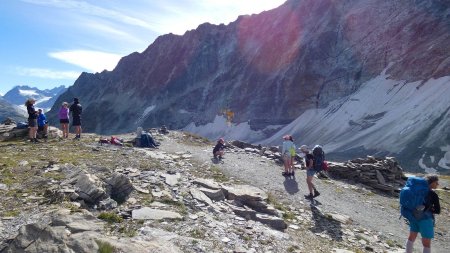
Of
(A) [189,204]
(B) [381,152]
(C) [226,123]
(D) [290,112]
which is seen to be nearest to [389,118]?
(B) [381,152]

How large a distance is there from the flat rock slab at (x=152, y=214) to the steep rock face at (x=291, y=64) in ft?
209

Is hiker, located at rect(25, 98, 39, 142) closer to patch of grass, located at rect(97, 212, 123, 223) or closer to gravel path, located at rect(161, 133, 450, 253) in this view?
gravel path, located at rect(161, 133, 450, 253)

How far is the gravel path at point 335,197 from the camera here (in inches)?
693

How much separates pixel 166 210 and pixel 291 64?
115 meters

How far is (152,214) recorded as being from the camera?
1232 centimetres

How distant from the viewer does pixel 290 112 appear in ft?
379

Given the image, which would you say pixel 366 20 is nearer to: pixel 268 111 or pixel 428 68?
pixel 428 68

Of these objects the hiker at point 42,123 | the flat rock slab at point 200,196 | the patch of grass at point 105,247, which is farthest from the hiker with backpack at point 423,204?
the hiker at point 42,123

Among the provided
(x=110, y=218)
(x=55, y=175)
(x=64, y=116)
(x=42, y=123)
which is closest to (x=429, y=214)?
(x=110, y=218)

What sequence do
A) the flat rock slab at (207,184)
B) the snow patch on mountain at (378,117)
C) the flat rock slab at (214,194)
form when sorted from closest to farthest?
the flat rock slab at (214,194)
the flat rock slab at (207,184)
the snow patch on mountain at (378,117)

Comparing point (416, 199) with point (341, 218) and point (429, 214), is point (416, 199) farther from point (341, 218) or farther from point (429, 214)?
point (341, 218)

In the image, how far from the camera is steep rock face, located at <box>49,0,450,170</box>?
300 feet

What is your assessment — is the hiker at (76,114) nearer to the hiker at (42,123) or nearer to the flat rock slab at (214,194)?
the hiker at (42,123)

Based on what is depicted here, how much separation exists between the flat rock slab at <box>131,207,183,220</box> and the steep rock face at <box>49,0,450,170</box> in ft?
209
